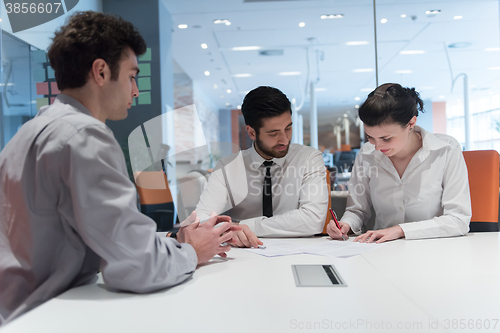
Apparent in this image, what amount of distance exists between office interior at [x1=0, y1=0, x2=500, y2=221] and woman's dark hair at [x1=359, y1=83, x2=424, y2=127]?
2.49m

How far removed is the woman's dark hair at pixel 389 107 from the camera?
5.68 ft

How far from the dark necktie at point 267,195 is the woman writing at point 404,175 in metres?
0.43

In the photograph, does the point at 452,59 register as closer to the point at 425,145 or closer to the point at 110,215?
the point at 425,145

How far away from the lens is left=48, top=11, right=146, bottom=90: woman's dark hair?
0.94 meters

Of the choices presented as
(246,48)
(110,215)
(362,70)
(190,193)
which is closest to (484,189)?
(190,193)

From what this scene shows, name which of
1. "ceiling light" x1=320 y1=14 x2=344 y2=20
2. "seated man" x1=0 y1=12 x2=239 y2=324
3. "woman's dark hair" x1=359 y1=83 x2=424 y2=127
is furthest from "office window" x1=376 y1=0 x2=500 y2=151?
"seated man" x1=0 y1=12 x2=239 y2=324

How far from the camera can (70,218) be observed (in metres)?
0.81

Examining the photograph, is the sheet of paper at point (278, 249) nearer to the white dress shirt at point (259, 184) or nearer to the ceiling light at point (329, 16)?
the white dress shirt at point (259, 184)

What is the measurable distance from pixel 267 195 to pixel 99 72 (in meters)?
1.28

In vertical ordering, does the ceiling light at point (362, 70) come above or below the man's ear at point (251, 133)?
above

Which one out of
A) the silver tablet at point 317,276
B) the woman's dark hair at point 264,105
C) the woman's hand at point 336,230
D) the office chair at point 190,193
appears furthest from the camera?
the office chair at point 190,193

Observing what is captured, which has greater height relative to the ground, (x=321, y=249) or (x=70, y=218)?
(x=70, y=218)

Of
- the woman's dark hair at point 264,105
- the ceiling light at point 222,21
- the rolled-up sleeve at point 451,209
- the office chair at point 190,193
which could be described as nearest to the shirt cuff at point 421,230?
the rolled-up sleeve at point 451,209

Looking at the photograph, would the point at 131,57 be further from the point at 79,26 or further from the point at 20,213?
the point at 20,213
